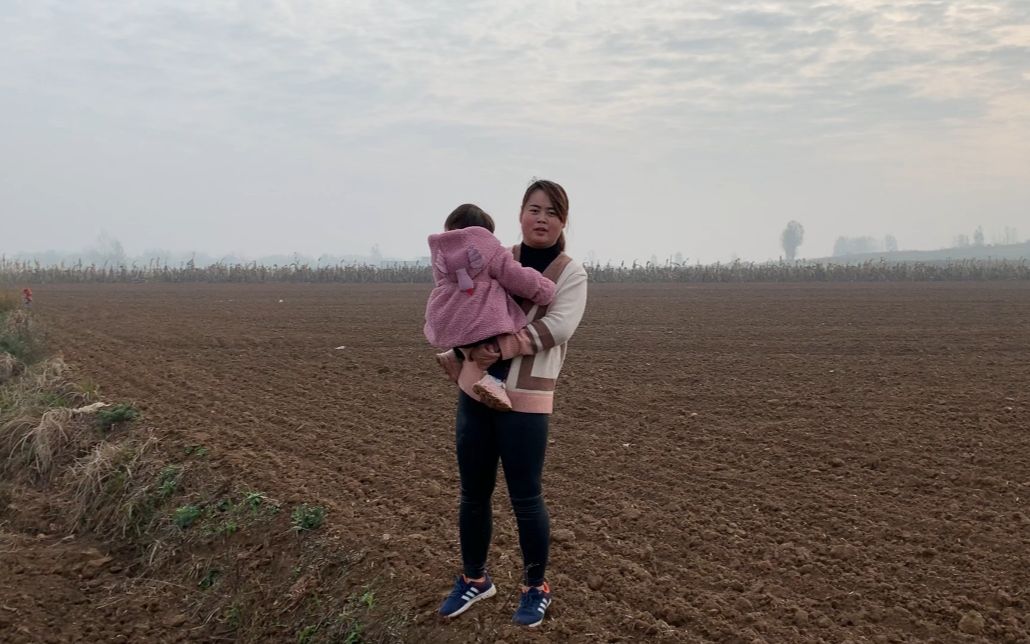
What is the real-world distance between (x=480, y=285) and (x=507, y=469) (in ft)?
2.49

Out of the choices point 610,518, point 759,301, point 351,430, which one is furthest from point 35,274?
point 610,518

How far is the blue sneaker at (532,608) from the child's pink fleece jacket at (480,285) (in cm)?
120

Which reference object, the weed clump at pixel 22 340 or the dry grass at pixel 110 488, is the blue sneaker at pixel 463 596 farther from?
the weed clump at pixel 22 340

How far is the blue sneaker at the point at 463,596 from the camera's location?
3650 millimetres

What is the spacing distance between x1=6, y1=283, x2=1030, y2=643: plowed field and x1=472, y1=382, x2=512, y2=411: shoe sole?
110cm

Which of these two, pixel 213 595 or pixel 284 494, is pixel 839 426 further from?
pixel 213 595

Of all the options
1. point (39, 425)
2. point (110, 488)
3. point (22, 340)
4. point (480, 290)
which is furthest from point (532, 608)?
point (22, 340)

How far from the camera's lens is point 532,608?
3.52m

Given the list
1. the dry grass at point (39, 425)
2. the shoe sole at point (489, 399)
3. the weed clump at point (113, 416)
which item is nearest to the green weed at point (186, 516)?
the dry grass at point (39, 425)

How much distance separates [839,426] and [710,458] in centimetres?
186

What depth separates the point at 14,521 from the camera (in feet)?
18.9

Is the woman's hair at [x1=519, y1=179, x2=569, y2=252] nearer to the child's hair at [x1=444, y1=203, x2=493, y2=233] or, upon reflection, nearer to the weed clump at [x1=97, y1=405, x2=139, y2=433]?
the child's hair at [x1=444, y1=203, x2=493, y2=233]

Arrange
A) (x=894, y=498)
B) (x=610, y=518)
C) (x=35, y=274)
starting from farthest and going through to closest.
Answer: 1. (x=35, y=274)
2. (x=894, y=498)
3. (x=610, y=518)

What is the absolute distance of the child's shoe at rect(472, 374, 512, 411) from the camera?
3049mm
